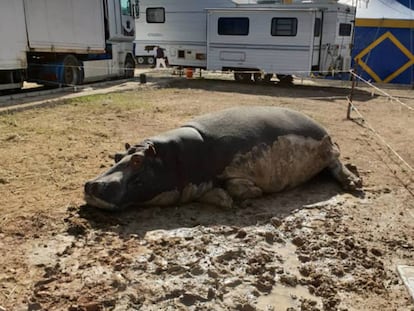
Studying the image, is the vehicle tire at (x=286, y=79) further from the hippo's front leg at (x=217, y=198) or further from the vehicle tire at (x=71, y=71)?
the hippo's front leg at (x=217, y=198)

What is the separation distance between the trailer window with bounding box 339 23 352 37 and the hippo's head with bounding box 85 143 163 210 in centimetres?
1541

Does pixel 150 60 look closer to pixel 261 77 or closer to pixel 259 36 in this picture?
pixel 261 77

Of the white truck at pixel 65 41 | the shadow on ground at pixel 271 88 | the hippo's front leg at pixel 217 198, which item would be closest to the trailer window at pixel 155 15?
the white truck at pixel 65 41

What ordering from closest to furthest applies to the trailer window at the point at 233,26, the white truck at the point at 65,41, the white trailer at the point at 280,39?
the white truck at the point at 65,41 → the white trailer at the point at 280,39 → the trailer window at the point at 233,26

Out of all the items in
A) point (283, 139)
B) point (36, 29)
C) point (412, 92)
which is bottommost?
point (412, 92)

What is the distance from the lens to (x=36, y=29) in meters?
14.6

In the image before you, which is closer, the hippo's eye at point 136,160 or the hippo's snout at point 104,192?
the hippo's snout at point 104,192

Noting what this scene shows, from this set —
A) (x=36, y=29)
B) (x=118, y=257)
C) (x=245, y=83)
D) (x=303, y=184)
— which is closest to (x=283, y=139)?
(x=303, y=184)

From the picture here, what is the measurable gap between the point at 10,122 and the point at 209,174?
6264 mm

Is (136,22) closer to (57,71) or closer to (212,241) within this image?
(57,71)

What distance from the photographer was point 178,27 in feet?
69.5

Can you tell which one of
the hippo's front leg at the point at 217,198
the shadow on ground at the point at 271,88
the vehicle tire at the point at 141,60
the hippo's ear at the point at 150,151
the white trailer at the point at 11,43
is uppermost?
the white trailer at the point at 11,43

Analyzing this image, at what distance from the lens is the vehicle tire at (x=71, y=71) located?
16656 millimetres

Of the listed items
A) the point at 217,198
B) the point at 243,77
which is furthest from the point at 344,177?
the point at 243,77
